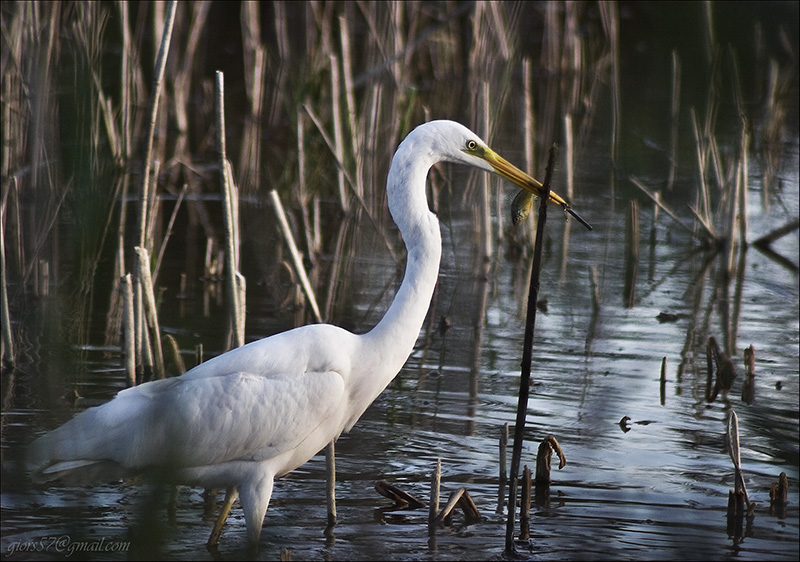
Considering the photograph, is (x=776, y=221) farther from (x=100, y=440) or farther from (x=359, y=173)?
(x=100, y=440)

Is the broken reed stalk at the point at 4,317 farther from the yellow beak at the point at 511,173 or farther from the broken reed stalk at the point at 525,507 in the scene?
the broken reed stalk at the point at 525,507

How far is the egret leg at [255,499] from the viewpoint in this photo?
3.89 metres

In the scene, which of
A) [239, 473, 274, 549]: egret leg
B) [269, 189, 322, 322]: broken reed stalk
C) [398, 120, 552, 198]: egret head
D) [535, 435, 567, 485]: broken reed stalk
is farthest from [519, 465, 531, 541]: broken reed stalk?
[269, 189, 322, 322]: broken reed stalk

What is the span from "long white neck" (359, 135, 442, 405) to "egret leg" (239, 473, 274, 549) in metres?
0.53

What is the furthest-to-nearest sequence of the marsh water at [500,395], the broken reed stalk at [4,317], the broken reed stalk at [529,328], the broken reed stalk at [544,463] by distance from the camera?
the broken reed stalk at [4,317] < the broken reed stalk at [544,463] < the marsh water at [500,395] < the broken reed stalk at [529,328]

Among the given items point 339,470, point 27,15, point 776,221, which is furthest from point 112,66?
point 339,470

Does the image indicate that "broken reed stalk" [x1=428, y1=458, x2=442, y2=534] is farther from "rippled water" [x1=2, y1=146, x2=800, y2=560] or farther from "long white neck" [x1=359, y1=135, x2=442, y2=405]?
"long white neck" [x1=359, y1=135, x2=442, y2=405]

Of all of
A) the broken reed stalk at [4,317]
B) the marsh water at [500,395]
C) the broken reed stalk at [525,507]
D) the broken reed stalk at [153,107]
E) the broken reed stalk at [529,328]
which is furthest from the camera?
the broken reed stalk at [4,317]

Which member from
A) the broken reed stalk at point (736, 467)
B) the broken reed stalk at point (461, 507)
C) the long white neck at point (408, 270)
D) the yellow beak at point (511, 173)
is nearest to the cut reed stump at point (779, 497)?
the broken reed stalk at point (736, 467)

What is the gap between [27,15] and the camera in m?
7.04

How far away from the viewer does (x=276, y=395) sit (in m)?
4.00

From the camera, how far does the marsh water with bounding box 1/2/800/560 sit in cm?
381

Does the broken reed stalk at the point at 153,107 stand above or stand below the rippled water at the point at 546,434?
above

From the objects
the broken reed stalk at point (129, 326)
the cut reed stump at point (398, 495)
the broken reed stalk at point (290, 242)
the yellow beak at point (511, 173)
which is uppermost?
the yellow beak at point (511, 173)
